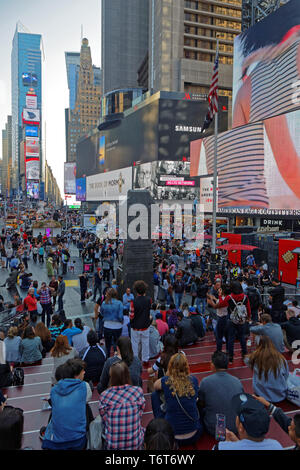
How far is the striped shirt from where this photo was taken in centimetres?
327

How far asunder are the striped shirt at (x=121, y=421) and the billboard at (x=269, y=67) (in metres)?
36.8

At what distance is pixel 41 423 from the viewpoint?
4820mm

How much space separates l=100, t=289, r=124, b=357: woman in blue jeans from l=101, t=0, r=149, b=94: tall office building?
122248 mm

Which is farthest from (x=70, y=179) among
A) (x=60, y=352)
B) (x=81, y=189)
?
(x=60, y=352)

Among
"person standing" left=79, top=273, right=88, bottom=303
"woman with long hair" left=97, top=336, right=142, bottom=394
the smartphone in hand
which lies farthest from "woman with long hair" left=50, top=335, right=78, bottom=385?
"person standing" left=79, top=273, right=88, bottom=303

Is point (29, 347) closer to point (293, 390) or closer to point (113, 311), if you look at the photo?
point (113, 311)

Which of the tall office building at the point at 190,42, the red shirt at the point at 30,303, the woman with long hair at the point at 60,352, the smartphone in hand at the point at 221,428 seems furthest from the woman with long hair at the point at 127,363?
the tall office building at the point at 190,42

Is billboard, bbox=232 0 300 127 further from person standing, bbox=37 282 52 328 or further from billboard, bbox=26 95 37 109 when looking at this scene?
billboard, bbox=26 95 37 109

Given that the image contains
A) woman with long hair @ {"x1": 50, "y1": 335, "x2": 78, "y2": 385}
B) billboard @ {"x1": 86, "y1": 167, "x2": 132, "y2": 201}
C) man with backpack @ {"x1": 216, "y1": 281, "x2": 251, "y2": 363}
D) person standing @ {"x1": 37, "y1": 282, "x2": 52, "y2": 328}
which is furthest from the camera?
billboard @ {"x1": 86, "y1": 167, "x2": 132, "y2": 201}

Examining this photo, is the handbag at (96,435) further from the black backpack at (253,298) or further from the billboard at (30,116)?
the billboard at (30,116)

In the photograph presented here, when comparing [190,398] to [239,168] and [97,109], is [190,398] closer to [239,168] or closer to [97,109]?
[239,168]

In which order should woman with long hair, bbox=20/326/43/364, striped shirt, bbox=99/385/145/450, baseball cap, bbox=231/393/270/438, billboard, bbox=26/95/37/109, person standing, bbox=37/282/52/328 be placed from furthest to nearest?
billboard, bbox=26/95/37/109
person standing, bbox=37/282/52/328
woman with long hair, bbox=20/326/43/364
striped shirt, bbox=99/385/145/450
baseball cap, bbox=231/393/270/438

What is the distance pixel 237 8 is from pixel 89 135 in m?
54.5
